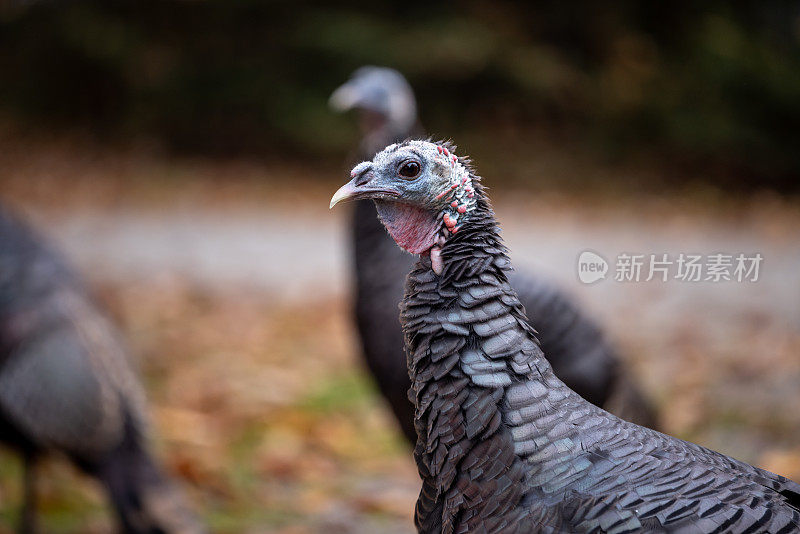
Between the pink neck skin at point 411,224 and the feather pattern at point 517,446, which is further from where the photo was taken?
the pink neck skin at point 411,224

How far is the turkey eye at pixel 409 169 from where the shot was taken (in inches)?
64.4

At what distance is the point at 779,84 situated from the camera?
14.6ft

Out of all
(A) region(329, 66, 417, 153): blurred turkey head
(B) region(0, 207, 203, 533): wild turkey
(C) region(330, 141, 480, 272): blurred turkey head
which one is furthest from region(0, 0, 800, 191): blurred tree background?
(C) region(330, 141, 480, 272): blurred turkey head

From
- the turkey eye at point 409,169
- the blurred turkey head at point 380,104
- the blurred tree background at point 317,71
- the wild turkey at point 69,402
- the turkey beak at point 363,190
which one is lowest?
the wild turkey at point 69,402

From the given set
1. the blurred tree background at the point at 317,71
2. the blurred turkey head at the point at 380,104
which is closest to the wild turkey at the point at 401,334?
the blurred turkey head at the point at 380,104

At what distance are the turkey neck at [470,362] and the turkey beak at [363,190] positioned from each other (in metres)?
0.17

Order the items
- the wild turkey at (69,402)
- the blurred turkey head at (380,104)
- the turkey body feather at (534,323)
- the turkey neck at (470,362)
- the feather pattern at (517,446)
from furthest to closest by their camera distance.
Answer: the blurred turkey head at (380,104)
the wild turkey at (69,402)
the turkey body feather at (534,323)
the turkey neck at (470,362)
the feather pattern at (517,446)

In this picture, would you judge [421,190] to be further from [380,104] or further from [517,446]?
[380,104]

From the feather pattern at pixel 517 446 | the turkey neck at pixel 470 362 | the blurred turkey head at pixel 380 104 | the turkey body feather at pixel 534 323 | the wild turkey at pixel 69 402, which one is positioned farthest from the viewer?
the blurred turkey head at pixel 380 104

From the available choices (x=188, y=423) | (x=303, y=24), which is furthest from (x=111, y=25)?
(x=188, y=423)

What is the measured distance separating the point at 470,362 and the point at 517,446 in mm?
190

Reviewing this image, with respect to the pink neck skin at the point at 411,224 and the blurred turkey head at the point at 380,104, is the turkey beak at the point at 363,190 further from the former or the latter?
the blurred turkey head at the point at 380,104

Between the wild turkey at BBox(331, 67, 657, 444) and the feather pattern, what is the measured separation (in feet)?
3.54

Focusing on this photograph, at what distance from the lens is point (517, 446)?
1529 mm
